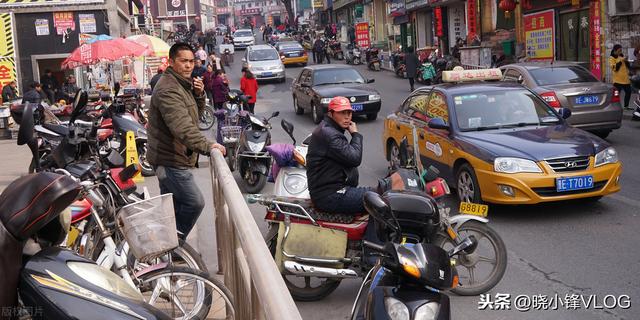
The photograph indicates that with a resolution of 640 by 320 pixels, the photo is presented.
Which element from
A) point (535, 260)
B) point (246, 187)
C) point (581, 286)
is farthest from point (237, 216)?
point (246, 187)

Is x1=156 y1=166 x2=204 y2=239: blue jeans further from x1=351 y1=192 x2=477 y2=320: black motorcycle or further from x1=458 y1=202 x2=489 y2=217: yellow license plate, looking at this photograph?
x1=351 y1=192 x2=477 y2=320: black motorcycle

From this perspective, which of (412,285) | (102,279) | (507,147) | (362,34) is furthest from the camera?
(362,34)

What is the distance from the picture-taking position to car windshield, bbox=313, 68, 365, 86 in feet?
64.6

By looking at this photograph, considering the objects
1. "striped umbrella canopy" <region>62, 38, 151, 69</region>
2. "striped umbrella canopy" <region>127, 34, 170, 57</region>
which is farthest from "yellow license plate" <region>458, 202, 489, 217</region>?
"striped umbrella canopy" <region>127, 34, 170, 57</region>

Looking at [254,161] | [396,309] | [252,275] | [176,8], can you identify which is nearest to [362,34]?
[254,161]

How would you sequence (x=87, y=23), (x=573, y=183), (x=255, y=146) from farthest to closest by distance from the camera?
(x=87, y=23)
(x=255, y=146)
(x=573, y=183)

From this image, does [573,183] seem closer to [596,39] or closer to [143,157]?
[143,157]

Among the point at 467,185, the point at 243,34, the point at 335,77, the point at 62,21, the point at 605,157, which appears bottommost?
the point at 467,185

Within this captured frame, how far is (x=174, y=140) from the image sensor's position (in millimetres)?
5855

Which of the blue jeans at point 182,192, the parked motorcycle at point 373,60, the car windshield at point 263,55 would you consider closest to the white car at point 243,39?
the parked motorcycle at point 373,60

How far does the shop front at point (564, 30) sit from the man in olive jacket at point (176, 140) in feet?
63.7

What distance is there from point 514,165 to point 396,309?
4814 millimetres

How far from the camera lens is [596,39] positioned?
22.8m

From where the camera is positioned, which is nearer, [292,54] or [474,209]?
[474,209]
